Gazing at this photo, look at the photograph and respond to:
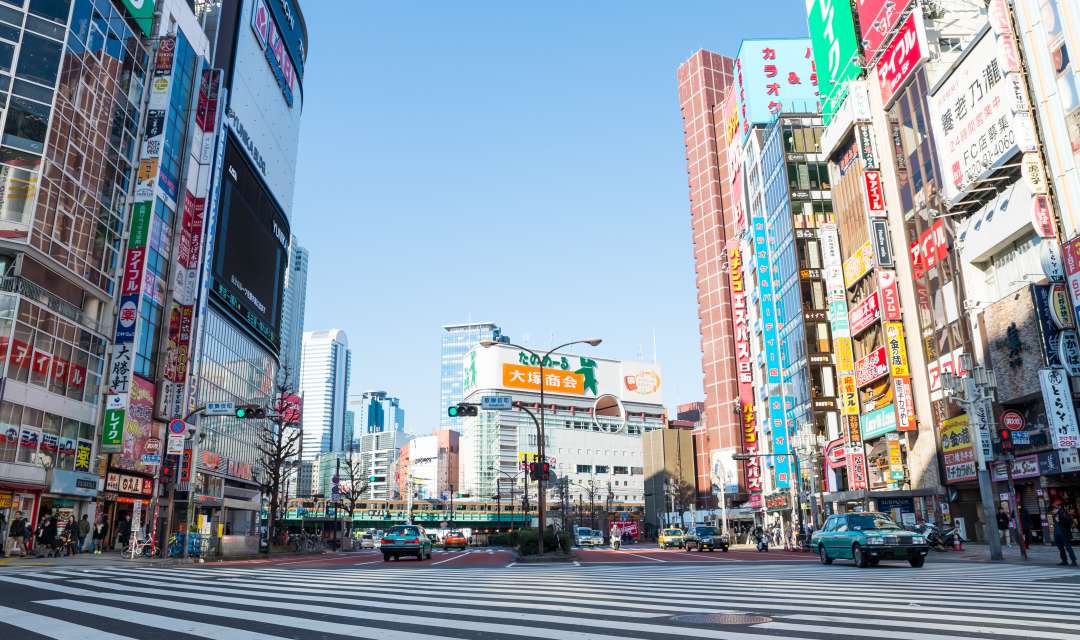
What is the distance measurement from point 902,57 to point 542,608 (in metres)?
44.5

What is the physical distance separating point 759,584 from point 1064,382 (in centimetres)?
2334

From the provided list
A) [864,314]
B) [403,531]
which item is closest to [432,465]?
[864,314]

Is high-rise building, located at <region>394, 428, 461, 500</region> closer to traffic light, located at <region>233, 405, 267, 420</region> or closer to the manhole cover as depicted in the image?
traffic light, located at <region>233, 405, 267, 420</region>

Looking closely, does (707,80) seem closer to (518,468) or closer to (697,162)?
(697,162)

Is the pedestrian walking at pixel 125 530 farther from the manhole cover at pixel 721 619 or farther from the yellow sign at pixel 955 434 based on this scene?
the yellow sign at pixel 955 434

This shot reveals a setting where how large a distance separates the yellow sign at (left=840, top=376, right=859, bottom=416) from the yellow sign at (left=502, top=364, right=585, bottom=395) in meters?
93.6

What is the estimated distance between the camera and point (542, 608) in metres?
9.65

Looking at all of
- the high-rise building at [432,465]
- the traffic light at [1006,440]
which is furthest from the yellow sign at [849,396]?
the high-rise building at [432,465]

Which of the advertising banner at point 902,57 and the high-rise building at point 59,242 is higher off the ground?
the advertising banner at point 902,57

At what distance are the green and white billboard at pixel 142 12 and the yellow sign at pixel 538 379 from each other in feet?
328

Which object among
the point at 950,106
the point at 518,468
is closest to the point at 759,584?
the point at 950,106

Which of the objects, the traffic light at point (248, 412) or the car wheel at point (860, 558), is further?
the traffic light at point (248, 412)

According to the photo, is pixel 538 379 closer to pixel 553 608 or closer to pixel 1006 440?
pixel 1006 440

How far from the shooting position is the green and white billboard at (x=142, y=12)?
43969 mm
